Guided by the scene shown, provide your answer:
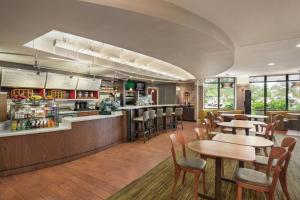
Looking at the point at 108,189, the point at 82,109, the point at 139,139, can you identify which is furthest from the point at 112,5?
the point at 82,109

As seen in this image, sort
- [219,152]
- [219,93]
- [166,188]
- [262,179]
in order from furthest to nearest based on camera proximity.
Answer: [219,93]
[166,188]
[219,152]
[262,179]

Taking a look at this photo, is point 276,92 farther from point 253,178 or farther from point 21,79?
point 21,79

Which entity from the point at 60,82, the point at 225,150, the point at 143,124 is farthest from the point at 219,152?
the point at 60,82

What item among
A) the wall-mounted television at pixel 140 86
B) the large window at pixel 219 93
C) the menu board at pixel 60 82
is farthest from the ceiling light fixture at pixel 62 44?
the large window at pixel 219 93

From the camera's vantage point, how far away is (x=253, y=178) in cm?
208

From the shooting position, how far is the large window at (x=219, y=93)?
36.9ft

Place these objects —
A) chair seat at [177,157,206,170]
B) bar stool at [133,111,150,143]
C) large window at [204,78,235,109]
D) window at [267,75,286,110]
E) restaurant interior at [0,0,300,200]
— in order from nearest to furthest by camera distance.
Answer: restaurant interior at [0,0,300,200] < chair seat at [177,157,206,170] < bar stool at [133,111,150,143] < window at [267,75,286,110] < large window at [204,78,235,109]

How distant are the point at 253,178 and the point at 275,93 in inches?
→ 390

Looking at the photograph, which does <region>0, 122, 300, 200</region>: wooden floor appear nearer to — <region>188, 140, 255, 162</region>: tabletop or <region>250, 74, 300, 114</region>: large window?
<region>188, 140, 255, 162</region>: tabletop

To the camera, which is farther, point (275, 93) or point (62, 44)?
point (275, 93)

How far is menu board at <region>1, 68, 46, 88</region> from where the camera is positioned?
5.19 meters

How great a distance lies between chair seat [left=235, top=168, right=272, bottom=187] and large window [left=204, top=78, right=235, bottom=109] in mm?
9811

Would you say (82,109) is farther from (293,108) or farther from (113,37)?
(293,108)

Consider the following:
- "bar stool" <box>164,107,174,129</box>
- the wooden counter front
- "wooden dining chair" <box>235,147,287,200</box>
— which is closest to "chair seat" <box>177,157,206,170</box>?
"wooden dining chair" <box>235,147,287,200</box>
